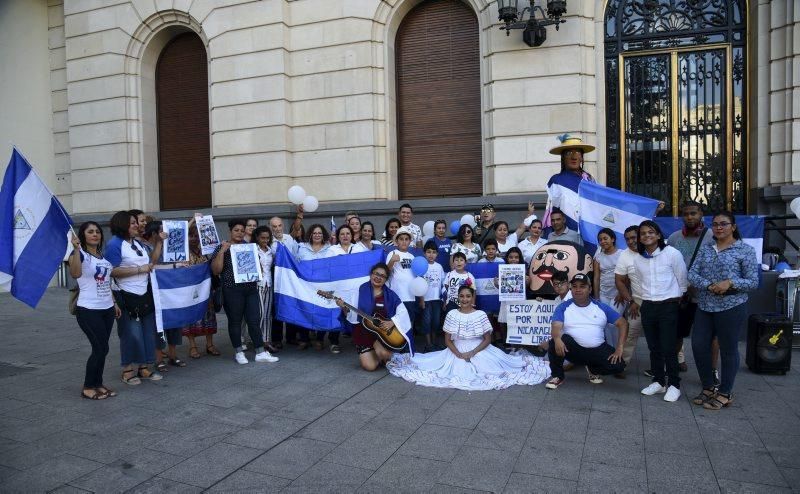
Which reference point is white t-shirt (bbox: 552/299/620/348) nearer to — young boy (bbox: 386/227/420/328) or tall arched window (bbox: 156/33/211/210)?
young boy (bbox: 386/227/420/328)

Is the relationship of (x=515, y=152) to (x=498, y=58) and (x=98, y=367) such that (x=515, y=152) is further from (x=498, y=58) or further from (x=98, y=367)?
(x=98, y=367)

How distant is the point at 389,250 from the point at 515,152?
4.58 m

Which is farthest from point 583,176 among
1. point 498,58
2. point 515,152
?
point 498,58

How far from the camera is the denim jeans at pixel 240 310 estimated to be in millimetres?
7984

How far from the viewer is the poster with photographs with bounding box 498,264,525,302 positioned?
305 inches

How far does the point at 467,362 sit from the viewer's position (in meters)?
7.18

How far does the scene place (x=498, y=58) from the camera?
479 inches

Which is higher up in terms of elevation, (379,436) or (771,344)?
(771,344)

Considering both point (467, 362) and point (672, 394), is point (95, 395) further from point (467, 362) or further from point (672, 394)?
point (672, 394)

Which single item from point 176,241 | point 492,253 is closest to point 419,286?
point 492,253

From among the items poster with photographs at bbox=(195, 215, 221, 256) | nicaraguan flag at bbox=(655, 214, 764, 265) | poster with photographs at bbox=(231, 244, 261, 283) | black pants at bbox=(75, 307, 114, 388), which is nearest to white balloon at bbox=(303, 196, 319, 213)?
poster with photographs at bbox=(231, 244, 261, 283)

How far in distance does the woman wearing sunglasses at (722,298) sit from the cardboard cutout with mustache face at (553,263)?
1695 mm

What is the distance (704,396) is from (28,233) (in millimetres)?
7260

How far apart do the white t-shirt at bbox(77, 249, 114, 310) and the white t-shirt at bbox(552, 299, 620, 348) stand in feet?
16.7
